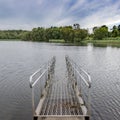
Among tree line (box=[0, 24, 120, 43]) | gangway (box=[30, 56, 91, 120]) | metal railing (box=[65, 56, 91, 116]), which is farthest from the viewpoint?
tree line (box=[0, 24, 120, 43])

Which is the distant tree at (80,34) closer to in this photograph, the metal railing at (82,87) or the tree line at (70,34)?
the tree line at (70,34)

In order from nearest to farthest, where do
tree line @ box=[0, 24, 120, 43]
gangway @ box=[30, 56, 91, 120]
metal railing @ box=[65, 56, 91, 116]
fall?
gangway @ box=[30, 56, 91, 120] → metal railing @ box=[65, 56, 91, 116] → tree line @ box=[0, 24, 120, 43]

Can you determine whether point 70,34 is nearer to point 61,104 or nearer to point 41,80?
point 41,80

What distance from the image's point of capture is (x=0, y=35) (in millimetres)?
158250

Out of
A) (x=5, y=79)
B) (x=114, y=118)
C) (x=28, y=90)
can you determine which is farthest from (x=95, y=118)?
(x=5, y=79)

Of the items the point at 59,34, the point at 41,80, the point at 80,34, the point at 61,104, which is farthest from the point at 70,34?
the point at 61,104

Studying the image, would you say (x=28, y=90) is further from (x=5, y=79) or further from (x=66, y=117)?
(x=66, y=117)

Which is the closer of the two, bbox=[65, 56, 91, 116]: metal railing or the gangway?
the gangway

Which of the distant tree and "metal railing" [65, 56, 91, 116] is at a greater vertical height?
"metal railing" [65, 56, 91, 116]

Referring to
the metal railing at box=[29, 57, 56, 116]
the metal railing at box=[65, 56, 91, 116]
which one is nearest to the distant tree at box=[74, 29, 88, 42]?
the metal railing at box=[29, 57, 56, 116]

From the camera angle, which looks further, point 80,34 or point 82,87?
point 80,34

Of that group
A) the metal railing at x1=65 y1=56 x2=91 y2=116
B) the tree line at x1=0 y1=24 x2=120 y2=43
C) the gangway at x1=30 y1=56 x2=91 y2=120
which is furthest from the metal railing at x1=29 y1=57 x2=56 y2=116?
the tree line at x1=0 y1=24 x2=120 y2=43

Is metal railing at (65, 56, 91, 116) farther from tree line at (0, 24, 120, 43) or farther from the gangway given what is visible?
tree line at (0, 24, 120, 43)

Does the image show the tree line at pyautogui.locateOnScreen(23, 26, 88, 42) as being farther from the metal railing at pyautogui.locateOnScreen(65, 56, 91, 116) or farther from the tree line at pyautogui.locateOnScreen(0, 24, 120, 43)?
the metal railing at pyautogui.locateOnScreen(65, 56, 91, 116)
